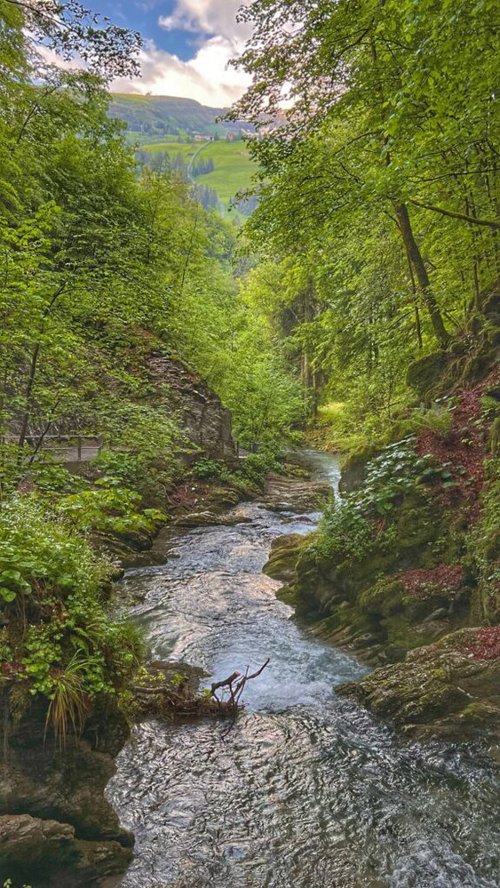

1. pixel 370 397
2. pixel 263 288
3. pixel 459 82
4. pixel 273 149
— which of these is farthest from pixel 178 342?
pixel 263 288

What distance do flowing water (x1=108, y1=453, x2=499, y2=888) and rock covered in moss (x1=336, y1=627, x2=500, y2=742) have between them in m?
0.25

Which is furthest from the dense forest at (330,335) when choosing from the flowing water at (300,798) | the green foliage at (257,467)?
the green foliage at (257,467)

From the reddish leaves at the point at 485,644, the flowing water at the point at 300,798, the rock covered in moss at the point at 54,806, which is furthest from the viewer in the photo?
the reddish leaves at the point at 485,644

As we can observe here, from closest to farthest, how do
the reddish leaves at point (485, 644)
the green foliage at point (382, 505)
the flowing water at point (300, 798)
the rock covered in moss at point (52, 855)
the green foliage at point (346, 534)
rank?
1. the rock covered in moss at point (52, 855)
2. the flowing water at point (300, 798)
3. the reddish leaves at point (485, 644)
4. the green foliage at point (382, 505)
5. the green foliage at point (346, 534)

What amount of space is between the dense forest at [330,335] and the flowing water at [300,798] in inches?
11.6

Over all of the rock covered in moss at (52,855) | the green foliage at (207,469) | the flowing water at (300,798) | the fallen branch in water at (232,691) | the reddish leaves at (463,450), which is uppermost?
the reddish leaves at (463,450)

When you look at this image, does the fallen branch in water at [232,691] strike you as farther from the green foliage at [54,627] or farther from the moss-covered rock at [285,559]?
the moss-covered rock at [285,559]

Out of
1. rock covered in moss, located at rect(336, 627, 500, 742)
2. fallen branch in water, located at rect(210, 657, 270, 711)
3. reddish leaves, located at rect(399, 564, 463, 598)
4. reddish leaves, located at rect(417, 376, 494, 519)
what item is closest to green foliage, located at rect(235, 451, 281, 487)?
reddish leaves, located at rect(417, 376, 494, 519)

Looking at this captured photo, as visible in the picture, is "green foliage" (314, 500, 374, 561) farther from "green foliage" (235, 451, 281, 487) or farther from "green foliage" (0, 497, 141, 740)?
"green foliage" (235, 451, 281, 487)

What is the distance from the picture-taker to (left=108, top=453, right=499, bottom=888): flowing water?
4039 mm

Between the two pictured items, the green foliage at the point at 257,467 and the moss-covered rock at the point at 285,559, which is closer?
the moss-covered rock at the point at 285,559

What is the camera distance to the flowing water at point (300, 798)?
404 centimetres

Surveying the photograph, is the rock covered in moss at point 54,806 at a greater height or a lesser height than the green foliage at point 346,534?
lesser

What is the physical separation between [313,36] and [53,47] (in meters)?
5.97
